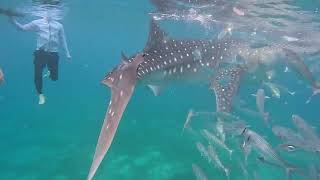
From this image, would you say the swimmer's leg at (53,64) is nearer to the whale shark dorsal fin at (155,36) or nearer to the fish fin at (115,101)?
the whale shark dorsal fin at (155,36)

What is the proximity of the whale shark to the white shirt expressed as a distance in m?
6.00

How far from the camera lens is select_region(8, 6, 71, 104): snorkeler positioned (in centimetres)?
1424

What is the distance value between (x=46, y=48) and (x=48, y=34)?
1023 millimetres

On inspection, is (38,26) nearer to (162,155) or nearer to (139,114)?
(162,155)

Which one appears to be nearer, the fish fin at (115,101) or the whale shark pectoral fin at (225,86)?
the fish fin at (115,101)

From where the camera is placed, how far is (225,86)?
34.0 feet

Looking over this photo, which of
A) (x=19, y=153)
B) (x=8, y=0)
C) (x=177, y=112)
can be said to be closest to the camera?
(x=19, y=153)

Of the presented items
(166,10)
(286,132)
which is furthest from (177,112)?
(286,132)

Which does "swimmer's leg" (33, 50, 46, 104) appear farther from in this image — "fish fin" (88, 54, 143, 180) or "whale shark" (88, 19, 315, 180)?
"fish fin" (88, 54, 143, 180)

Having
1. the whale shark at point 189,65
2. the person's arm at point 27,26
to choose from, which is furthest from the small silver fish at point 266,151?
the person's arm at point 27,26

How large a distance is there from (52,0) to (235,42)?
16101 millimetres

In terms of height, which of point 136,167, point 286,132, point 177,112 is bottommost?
point 177,112

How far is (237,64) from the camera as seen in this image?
11.4 meters

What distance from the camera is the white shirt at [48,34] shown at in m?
14.5
